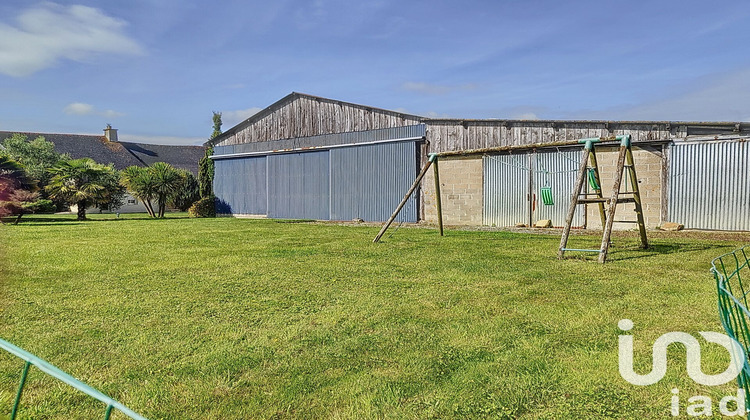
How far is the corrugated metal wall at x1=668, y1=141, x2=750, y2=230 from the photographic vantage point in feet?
39.7

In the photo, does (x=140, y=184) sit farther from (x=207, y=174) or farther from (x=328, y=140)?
(x=328, y=140)

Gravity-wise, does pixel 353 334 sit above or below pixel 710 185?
below

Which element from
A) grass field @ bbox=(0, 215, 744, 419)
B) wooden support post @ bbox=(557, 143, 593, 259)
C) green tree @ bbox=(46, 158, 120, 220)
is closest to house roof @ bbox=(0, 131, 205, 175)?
green tree @ bbox=(46, 158, 120, 220)

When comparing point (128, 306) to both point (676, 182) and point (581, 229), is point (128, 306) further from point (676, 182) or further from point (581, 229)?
point (676, 182)

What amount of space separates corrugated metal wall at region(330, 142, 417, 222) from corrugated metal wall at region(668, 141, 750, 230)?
8.29m

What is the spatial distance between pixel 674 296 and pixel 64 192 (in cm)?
2275

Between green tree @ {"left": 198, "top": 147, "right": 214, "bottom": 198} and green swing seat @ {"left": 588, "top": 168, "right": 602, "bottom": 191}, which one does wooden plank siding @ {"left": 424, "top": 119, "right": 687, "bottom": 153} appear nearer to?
green swing seat @ {"left": 588, "top": 168, "right": 602, "bottom": 191}

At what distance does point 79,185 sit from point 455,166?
1655 cm

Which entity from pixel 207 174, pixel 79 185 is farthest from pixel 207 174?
pixel 79 185

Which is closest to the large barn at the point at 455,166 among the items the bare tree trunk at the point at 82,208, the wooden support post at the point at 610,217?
the wooden support post at the point at 610,217

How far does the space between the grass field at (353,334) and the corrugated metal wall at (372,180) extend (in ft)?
34.7

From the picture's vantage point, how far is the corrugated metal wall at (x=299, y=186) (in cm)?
2073

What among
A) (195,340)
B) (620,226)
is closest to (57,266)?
(195,340)

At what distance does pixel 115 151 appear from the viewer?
41.6 meters
